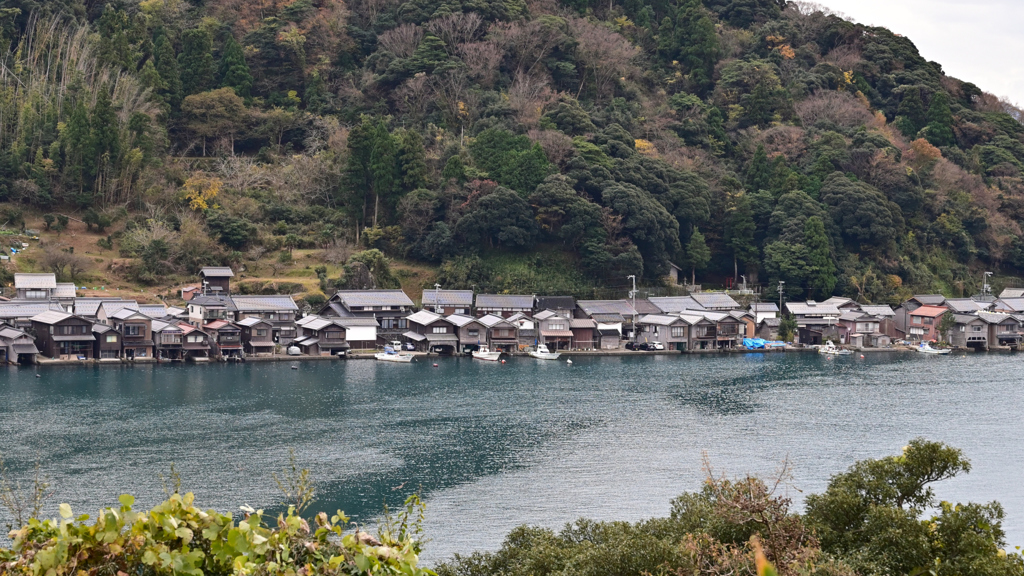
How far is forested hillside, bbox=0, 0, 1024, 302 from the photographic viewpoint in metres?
38.8

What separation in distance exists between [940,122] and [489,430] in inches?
1608

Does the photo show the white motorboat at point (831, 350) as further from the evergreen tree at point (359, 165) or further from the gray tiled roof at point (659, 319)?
the evergreen tree at point (359, 165)

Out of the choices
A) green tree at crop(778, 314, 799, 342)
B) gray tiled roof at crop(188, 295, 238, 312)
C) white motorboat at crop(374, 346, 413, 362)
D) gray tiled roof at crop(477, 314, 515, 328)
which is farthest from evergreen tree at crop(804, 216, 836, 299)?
gray tiled roof at crop(188, 295, 238, 312)

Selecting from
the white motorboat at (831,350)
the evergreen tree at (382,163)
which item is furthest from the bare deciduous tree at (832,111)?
the evergreen tree at (382,163)

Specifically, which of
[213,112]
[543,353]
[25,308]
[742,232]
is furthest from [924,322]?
[25,308]

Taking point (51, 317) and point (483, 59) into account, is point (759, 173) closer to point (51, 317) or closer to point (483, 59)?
point (483, 59)

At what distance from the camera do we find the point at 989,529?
9.59 metres

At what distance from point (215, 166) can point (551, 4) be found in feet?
69.6

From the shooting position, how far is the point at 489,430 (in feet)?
75.8

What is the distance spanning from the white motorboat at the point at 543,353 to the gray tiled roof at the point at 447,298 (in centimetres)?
312

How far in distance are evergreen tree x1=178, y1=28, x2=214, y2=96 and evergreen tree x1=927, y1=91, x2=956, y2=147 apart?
37670 millimetres

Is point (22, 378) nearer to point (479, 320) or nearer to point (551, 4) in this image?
point (479, 320)

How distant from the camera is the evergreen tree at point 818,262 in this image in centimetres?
4084

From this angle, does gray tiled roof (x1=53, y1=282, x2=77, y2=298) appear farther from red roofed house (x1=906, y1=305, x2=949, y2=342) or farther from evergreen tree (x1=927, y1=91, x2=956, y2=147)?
evergreen tree (x1=927, y1=91, x2=956, y2=147)
